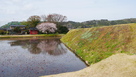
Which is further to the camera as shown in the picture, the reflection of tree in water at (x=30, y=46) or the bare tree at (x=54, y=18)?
the bare tree at (x=54, y=18)

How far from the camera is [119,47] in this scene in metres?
20.3

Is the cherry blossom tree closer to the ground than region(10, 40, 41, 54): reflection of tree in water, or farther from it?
farther from it

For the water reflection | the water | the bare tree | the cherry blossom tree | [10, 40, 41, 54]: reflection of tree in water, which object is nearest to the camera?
the water

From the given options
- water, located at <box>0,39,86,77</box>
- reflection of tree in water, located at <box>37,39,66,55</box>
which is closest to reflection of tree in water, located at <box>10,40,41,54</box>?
reflection of tree in water, located at <box>37,39,66,55</box>

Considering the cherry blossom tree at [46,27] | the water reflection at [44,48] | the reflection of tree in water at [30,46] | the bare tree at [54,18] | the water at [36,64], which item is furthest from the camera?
the bare tree at [54,18]

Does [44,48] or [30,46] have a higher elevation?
[44,48]

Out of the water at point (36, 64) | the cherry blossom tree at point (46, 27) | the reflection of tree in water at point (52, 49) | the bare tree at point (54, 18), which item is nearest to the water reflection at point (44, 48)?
the reflection of tree in water at point (52, 49)

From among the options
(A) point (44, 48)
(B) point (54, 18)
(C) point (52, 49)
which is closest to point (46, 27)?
(B) point (54, 18)

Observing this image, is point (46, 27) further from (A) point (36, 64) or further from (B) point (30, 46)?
(A) point (36, 64)

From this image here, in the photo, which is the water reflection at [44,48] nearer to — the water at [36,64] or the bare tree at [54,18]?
the water at [36,64]

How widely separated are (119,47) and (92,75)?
36.4 ft

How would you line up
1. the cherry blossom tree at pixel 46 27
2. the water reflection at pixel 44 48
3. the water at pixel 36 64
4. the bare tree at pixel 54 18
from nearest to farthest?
1. the water at pixel 36 64
2. the water reflection at pixel 44 48
3. the cherry blossom tree at pixel 46 27
4. the bare tree at pixel 54 18

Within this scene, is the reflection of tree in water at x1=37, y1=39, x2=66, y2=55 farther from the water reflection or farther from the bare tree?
the bare tree

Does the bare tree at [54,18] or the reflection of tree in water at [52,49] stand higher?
the bare tree at [54,18]
